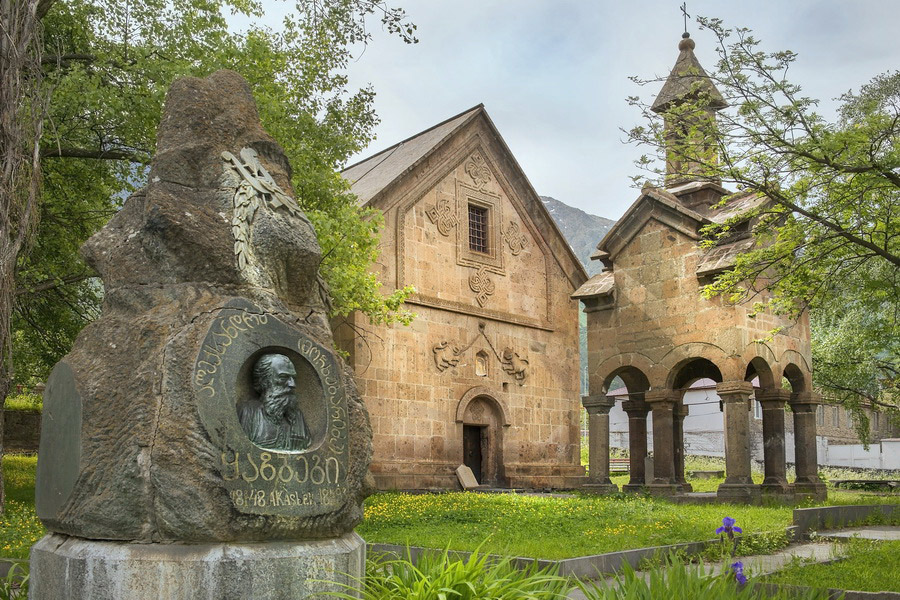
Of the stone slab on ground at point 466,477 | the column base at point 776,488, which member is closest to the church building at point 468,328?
the stone slab on ground at point 466,477

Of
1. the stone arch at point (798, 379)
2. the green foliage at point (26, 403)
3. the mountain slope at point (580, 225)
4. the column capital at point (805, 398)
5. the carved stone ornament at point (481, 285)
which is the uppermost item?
the mountain slope at point (580, 225)

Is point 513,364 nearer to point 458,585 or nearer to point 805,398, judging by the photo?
point 805,398

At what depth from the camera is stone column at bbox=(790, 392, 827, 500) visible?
52.0 ft

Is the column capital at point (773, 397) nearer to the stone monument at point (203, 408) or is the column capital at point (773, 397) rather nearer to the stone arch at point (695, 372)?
the stone arch at point (695, 372)

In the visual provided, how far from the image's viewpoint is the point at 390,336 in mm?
19422

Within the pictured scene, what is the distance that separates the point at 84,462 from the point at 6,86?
21.0 ft

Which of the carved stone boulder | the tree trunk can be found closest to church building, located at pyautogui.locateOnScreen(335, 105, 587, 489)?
the tree trunk

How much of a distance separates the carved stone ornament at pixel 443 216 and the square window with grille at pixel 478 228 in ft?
3.39

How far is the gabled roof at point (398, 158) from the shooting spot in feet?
66.9

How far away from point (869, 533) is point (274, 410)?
9.73 meters

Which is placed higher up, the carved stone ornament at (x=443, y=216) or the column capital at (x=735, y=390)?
the carved stone ornament at (x=443, y=216)

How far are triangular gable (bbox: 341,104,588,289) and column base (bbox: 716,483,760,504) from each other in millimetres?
10160

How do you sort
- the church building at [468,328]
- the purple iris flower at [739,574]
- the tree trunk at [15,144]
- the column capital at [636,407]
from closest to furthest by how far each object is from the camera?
1. the purple iris flower at [739,574]
2. the tree trunk at [15,144]
3. the column capital at [636,407]
4. the church building at [468,328]

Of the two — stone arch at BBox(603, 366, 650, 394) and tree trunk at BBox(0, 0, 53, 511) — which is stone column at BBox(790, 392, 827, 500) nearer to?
stone arch at BBox(603, 366, 650, 394)
